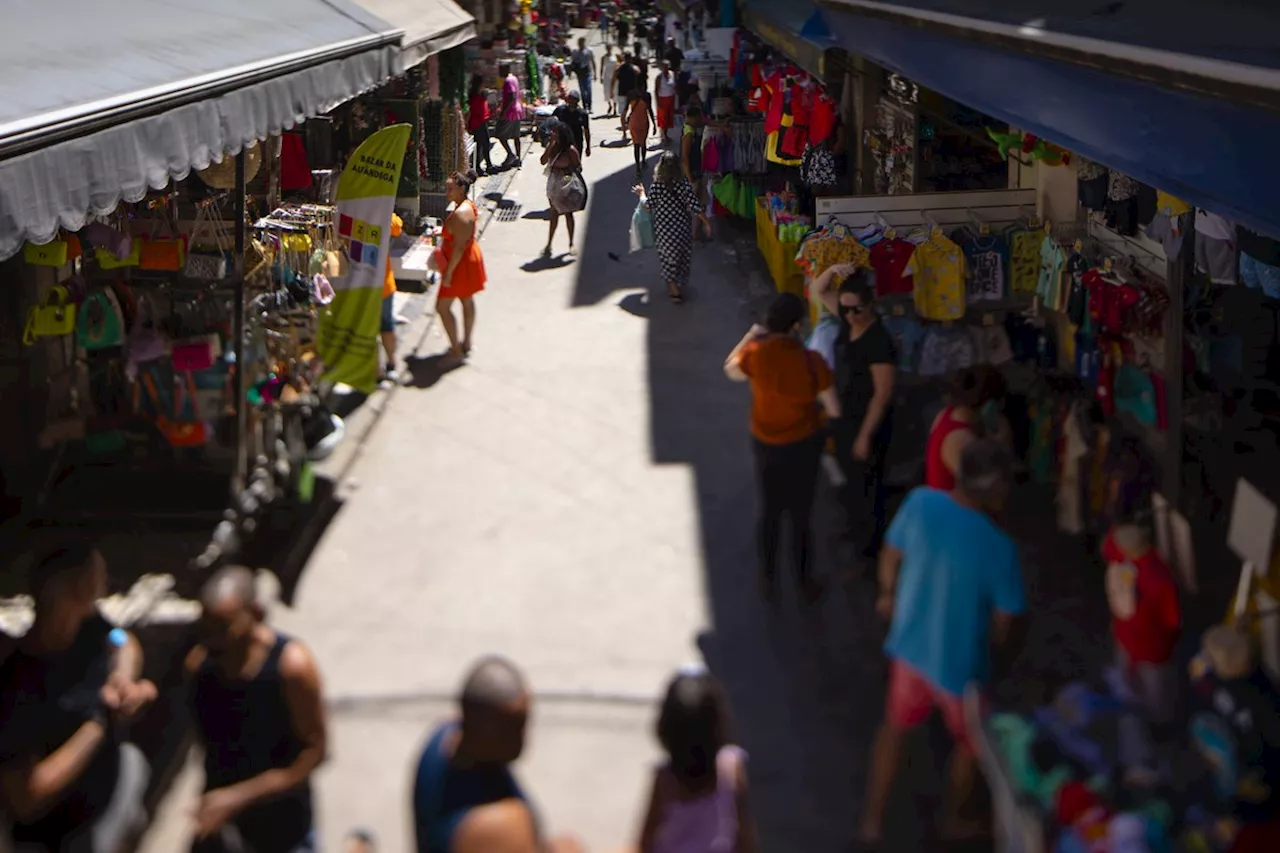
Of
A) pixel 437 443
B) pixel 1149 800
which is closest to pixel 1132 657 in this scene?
pixel 1149 800

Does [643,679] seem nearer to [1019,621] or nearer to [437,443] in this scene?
[1019,621]

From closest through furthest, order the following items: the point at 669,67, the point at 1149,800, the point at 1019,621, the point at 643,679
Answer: the point at 1149,800, the point at 1019,621, the point at 643,679, the point at 669,67

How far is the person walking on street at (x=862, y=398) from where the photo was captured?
6758mm

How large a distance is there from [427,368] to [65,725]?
7.94m

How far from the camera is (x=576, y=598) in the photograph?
23.9ft

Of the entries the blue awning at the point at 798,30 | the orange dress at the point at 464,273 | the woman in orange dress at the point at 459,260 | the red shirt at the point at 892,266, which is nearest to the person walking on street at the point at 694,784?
the red shirt at the point at 892,266

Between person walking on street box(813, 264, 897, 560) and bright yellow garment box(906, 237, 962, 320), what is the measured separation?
1.14 m

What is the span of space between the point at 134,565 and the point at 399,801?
2.85m

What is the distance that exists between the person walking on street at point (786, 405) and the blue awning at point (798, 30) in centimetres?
706

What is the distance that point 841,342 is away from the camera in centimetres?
712

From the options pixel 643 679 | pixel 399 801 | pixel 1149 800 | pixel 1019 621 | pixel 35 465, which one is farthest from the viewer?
pixel 35 465

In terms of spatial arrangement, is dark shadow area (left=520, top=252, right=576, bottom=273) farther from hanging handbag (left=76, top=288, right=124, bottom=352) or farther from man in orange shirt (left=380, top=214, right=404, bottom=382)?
hanging handbag (left=76, top=288, right=124, bottom=352)

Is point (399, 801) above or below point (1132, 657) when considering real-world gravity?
below

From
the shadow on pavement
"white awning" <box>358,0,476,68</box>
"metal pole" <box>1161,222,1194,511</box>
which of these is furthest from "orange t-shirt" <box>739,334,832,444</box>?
"white awning" <box>358,0,476,68</box>
